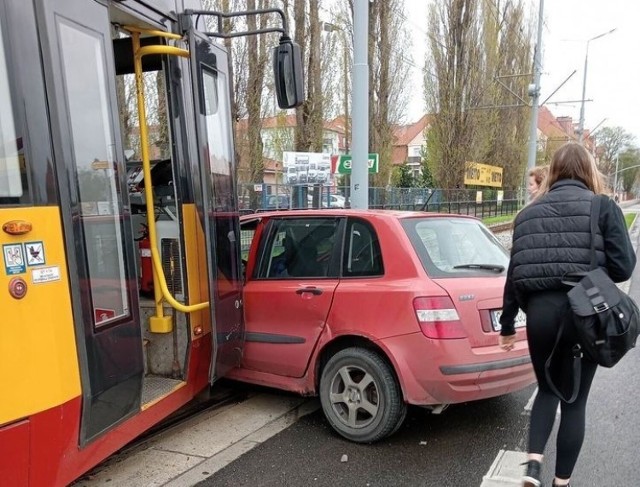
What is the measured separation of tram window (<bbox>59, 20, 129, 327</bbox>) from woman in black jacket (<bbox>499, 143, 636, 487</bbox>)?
2024 mm

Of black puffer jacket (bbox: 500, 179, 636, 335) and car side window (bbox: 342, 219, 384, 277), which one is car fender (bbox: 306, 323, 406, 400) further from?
black puffer jacket (bbox: 500, 179, 636, 335)

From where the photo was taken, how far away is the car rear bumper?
3381 mm

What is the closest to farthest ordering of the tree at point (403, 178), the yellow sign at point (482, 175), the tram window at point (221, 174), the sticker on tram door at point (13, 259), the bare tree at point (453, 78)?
the sticker on tram door at point (13, 259) → the tram window at point (221, 174) → the bare tree at point (453, 78) → the yellow sign at point (482, 175) → the tree at point (403, 178)

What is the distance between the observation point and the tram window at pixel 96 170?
8.02ft

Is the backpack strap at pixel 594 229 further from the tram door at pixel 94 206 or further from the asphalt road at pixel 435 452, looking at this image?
the tram door at pixel 94 206

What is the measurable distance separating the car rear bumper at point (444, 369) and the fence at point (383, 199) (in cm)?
650

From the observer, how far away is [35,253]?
7.09ft

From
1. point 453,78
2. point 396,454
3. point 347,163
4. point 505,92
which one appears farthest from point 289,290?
point 505,92

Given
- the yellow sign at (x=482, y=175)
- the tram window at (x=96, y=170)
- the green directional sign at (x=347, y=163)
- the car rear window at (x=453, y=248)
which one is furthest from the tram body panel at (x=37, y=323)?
→ the yellow sign at (x=482, y=175)

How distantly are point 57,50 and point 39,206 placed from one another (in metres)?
0.70

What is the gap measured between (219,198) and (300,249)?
0.84 metres

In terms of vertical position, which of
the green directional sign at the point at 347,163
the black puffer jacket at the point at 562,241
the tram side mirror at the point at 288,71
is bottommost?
the black puffer jacket at the point at 562,241

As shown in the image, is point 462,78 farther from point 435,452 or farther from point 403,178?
point 435,452

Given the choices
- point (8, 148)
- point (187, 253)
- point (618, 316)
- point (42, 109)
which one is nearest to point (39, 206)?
point (8, 148)
